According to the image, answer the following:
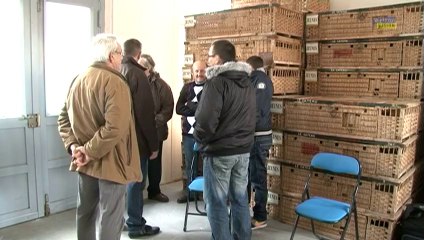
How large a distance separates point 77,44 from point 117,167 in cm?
215

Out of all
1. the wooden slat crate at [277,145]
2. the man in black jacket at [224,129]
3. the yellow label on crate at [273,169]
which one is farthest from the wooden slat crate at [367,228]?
the man in black jacket at [224,129]

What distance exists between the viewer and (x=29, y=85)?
3.50 meters

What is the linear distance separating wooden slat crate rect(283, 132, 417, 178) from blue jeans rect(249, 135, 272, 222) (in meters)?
0.33

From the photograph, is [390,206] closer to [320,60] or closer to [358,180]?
[358,180]

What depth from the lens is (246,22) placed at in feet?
12.5

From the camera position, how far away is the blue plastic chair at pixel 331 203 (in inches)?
108

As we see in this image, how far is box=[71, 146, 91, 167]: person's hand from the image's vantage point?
2.26m

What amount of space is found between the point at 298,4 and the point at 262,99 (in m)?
1.43

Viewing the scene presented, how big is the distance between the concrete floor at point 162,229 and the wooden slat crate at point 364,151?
2.33 ft

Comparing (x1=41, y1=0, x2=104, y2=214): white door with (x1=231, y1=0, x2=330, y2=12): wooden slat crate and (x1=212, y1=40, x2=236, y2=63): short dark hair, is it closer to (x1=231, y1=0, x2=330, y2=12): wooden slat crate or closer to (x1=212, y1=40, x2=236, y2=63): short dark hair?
(x1=231, y1=0, x2=330, y2=12): wooden slat crate

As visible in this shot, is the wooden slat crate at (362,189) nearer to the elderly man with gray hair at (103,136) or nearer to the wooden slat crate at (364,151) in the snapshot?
the wooden slat crate at (364,151)

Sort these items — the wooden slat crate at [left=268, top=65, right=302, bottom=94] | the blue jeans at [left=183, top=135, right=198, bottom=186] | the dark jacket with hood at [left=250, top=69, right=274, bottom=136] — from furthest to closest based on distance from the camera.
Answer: the blue jeans at [left=183, top=135, right=198, bottom=186] → the wooden slat crate at [left=268, top=65, right=302, bottom=94] → the dark jacket with hood at [left=250, top=69, right=274, bottom=136]

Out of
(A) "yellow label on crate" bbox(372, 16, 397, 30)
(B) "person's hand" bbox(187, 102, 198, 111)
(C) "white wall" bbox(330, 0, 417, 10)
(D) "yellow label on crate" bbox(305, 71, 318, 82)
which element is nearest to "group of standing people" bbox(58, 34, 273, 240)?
(B) "person's hand" bbox(187, 102, 198, 111)

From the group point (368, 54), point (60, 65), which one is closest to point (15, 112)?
point (60, 65)
